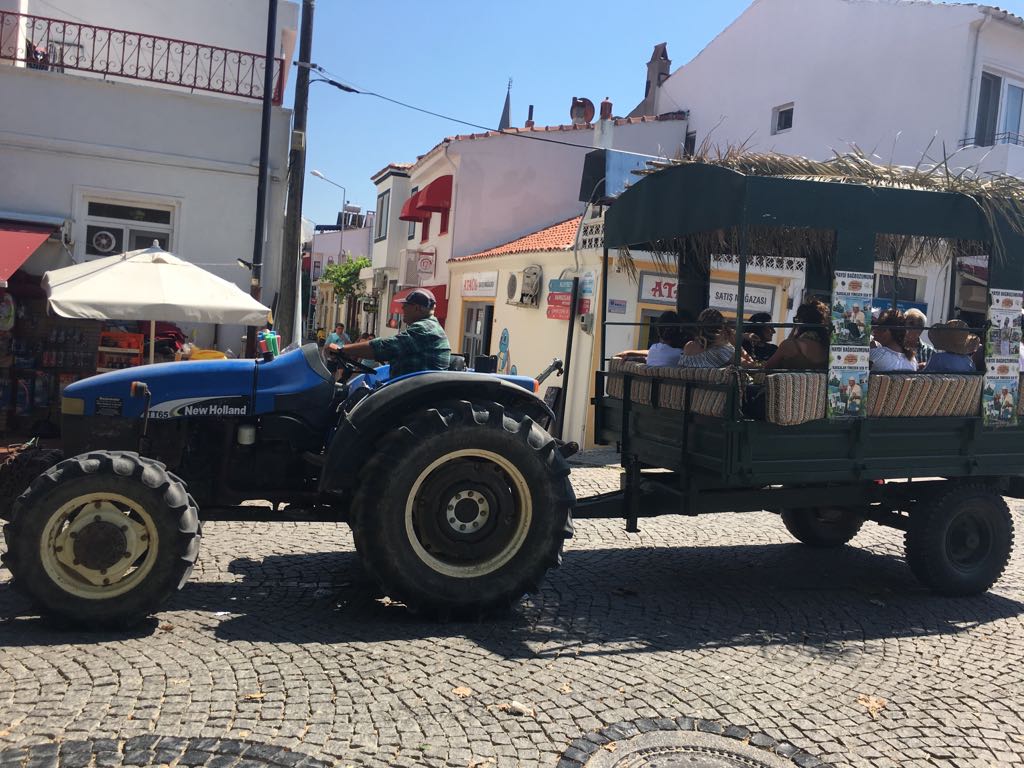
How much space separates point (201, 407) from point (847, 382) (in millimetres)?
3712

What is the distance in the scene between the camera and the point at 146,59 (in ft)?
42.2

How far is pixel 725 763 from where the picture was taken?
10.9 ft

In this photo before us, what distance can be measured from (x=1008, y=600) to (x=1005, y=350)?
67.1 inches

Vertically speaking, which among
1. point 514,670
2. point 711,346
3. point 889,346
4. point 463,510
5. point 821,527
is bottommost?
point 514,670

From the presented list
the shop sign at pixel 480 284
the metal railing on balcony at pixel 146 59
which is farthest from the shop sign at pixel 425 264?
the metal railing on balcony at pixel 146 59

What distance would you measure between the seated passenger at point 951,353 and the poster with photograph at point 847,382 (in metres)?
0.84

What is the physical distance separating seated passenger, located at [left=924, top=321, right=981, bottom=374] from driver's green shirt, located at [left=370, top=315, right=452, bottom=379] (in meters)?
3.21

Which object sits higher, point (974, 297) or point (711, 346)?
point (974, 297)

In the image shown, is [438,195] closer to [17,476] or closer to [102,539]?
[17,476]

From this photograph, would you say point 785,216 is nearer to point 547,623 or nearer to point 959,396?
point 959,396

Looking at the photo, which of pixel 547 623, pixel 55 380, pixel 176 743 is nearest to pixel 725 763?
pixel 547 623

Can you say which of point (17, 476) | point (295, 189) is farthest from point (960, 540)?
point (295, 189)

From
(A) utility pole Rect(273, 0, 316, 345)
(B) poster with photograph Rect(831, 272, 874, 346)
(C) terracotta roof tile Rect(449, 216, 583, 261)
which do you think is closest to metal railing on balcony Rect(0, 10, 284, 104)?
(A) utility pole Rect(273, 0, 316, 345)

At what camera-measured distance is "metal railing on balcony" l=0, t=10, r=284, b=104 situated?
11.8m
